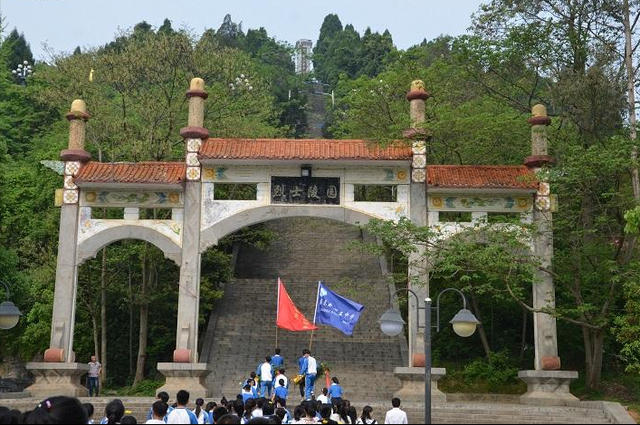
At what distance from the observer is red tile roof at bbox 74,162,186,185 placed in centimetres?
1852

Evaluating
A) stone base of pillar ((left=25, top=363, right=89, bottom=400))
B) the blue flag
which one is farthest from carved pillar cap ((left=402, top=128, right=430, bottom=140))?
stone base of pillar ((left=25, top=363, right=89, bottom=400))

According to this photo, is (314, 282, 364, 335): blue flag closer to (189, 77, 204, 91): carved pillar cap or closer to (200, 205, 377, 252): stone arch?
(200, 205, 377, 252): stone arch

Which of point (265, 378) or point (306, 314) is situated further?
point (306, 314)

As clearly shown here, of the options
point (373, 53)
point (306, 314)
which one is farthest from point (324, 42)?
point (306, 314)

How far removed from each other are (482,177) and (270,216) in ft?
15.8

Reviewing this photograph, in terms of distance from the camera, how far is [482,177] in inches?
732

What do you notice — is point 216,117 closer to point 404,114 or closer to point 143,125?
point 143,125

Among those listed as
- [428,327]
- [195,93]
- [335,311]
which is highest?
[195,93]

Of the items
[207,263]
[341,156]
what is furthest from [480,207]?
[207,263]

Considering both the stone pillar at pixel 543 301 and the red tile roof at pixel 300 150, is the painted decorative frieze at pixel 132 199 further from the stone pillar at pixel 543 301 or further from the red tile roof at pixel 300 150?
the stone pillar at pixel 543 301

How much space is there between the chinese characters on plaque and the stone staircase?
2.01 metres

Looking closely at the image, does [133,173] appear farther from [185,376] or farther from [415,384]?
[415,384]

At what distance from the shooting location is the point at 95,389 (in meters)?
19.0

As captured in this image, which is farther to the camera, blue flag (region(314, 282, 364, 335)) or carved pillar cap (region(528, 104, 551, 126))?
carved pillar cap (region(528, 104, 551, 126))
